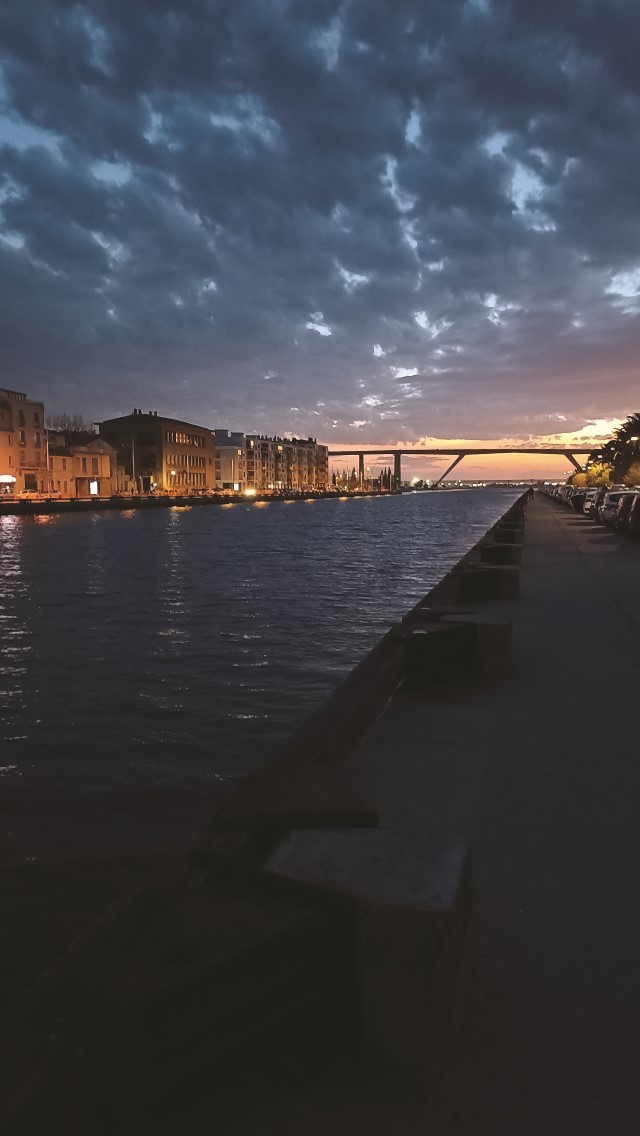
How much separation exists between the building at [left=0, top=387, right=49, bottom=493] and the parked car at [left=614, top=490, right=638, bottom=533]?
78.0 metres

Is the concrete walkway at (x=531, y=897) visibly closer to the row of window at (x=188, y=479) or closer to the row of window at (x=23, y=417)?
the row of window at (x=23, y=417)

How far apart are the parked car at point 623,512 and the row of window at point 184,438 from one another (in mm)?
121496

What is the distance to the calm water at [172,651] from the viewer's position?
9.10m

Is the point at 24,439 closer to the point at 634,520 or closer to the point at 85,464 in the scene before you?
the point at 85,464

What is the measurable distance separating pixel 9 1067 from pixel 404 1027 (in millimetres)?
1327

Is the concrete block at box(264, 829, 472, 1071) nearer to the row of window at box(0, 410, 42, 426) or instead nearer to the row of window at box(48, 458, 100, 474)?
the row of window at box(0, 410, 42, 426)

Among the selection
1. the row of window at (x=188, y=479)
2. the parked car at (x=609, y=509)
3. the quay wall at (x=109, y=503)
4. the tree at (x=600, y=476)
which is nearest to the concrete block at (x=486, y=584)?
the parked car at (x=609, y=509)

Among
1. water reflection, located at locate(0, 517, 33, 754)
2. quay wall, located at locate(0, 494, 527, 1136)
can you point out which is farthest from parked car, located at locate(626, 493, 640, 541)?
quay wall, located at locate(0, 494, 527, 1136)

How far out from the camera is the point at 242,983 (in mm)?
2484

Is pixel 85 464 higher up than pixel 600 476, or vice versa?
pixel 85 464

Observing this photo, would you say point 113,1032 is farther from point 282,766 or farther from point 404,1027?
point 282,766

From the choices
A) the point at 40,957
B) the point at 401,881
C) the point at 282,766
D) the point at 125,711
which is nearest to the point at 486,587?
the point at 125,711

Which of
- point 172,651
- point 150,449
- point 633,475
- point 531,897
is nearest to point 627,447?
point 633,475

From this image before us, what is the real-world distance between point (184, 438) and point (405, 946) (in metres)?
157
